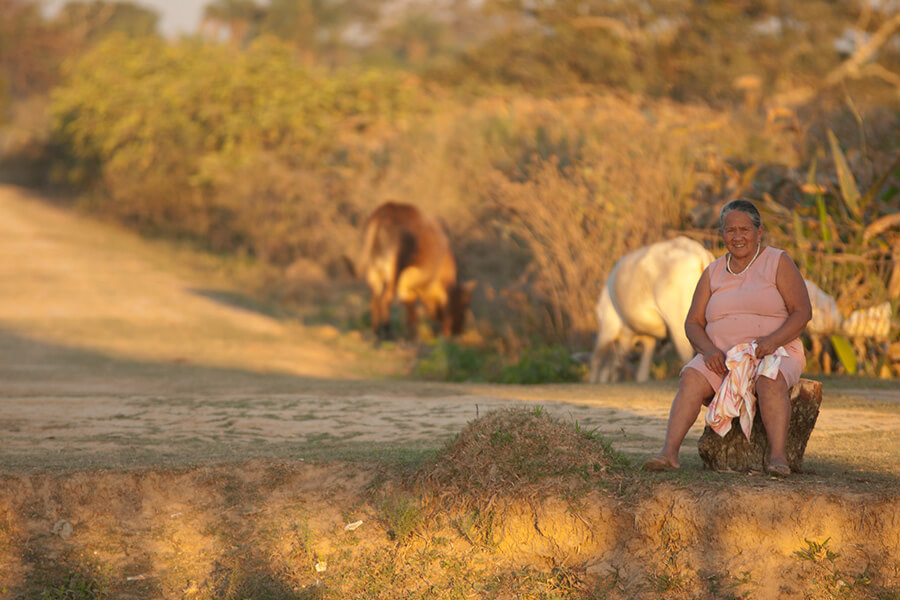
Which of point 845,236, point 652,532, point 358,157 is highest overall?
point 358,157

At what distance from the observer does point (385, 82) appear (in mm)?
22219

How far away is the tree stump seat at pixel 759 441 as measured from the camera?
4680 mm

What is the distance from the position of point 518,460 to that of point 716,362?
101 centimetres

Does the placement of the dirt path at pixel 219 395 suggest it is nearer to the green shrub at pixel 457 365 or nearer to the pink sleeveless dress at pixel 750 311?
the green shrub at pixel 457 365

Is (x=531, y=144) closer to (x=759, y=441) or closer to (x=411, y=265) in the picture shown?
(x=411, y=265)

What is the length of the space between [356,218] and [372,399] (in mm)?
10967

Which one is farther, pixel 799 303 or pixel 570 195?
pixel 570 195

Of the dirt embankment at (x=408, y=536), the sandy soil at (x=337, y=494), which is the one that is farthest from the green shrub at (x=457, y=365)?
the dirt embankment at (x=408, y=536)

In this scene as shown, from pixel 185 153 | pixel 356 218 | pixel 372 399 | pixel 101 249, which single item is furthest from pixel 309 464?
pixel 185 153

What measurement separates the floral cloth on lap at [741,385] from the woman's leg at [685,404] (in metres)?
0.07

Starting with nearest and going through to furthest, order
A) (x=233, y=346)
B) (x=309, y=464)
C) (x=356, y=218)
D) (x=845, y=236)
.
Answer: (x=309, y=464) < (x=845, y=236) < (x=233, y=346) < (x=356, y=218)

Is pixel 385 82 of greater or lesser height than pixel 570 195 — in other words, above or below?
above

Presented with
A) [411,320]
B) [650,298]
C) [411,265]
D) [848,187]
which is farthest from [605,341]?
[411,320]

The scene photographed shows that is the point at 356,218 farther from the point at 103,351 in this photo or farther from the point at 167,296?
the point at 103,351
